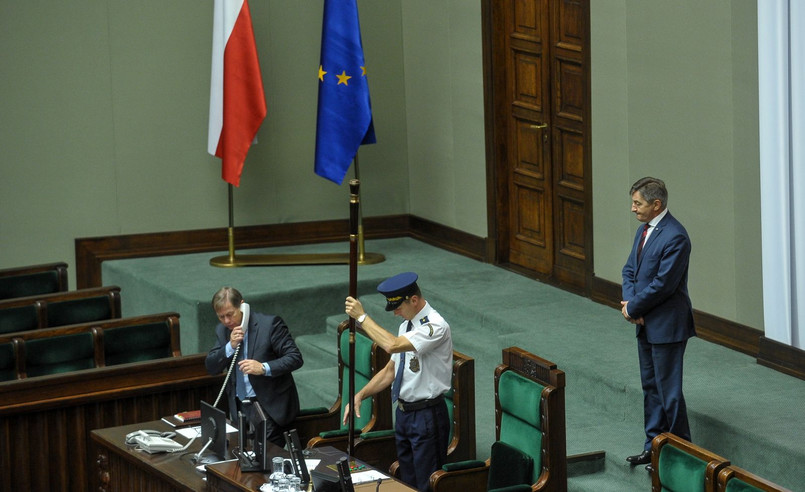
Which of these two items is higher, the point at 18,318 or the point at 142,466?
the point at 18,318

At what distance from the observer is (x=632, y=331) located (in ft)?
23.8

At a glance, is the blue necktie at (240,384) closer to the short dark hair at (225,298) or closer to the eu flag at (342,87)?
the short dark hair at (225,298)

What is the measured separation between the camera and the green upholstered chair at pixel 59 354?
23.4 ft

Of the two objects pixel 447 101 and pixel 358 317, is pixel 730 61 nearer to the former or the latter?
pixel 358 317

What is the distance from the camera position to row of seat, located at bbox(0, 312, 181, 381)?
7.07m

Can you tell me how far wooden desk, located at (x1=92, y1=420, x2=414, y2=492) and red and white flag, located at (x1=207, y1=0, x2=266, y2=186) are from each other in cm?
374

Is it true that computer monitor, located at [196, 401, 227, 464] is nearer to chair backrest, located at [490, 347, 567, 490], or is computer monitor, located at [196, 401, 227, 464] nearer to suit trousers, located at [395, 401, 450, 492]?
suit trousers, located at [395, 401, 450, 492]

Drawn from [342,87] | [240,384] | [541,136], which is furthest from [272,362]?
A: [342,87]

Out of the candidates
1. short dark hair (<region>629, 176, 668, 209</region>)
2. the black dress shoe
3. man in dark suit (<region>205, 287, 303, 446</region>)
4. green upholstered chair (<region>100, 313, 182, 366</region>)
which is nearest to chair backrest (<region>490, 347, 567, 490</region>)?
the black dress shoe

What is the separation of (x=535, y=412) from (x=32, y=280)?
4596mm

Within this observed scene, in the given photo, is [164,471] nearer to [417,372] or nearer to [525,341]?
[417,372]

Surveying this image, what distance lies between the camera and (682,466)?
454 cm

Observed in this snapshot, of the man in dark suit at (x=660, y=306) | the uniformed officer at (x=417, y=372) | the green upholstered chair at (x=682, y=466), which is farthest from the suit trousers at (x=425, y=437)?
the green upholstered chair at (x=682, y=466)

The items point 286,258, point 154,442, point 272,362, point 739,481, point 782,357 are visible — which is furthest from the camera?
point 286,258
